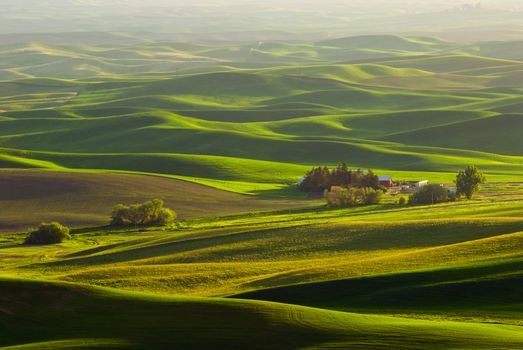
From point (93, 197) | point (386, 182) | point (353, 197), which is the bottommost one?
point (93, 197)

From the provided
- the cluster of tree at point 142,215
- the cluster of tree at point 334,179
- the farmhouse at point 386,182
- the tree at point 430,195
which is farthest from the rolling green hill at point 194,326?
the farmhouse at point 386,182

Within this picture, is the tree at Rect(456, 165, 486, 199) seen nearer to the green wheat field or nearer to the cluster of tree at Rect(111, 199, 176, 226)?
the green wheat field

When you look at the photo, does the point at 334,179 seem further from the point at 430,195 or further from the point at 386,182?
the point at 430,195

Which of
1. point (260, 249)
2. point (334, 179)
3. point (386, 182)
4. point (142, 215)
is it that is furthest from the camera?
point (334, 179)

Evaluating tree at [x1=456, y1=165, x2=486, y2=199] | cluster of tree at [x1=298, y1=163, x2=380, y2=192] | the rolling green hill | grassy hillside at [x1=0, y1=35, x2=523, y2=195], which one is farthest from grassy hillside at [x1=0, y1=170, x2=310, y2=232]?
the rolling green hill

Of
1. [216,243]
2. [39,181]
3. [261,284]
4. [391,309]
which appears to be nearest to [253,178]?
[39,181]

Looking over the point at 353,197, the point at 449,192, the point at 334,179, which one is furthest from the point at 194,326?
the point at 334,179

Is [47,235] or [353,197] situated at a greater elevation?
[353,197]
